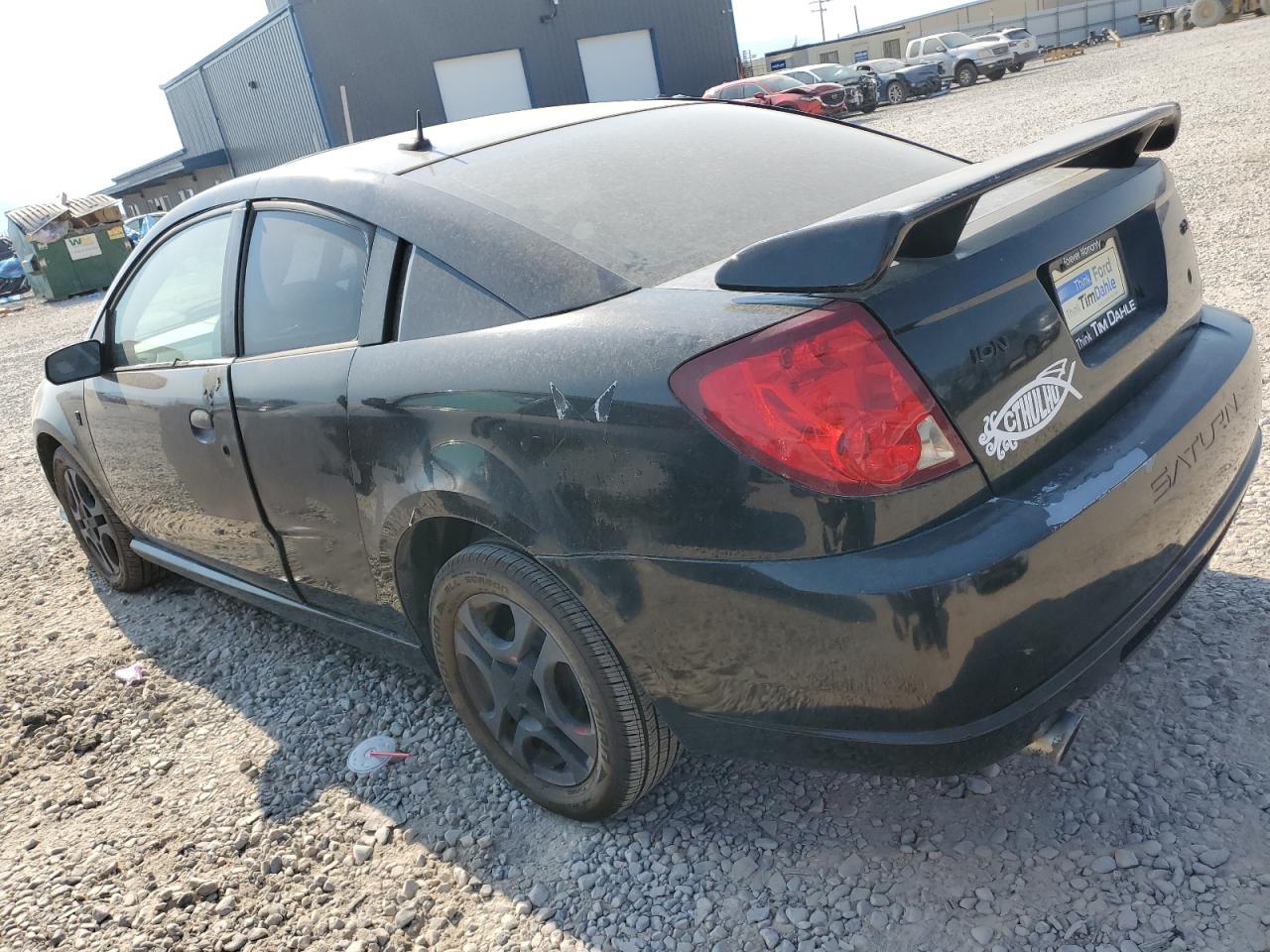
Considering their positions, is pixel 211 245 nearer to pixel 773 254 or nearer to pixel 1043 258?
pixel 773 254

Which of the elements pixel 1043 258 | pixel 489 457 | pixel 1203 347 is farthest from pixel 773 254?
pixel 1203 347

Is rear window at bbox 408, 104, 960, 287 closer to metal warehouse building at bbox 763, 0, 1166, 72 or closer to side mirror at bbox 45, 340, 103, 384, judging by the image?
side mirror at bbox 45, 340, 103, 384

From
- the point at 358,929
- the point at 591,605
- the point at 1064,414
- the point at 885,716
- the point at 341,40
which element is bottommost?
the point at 358,929

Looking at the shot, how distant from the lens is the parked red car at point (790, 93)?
2484 centimetres

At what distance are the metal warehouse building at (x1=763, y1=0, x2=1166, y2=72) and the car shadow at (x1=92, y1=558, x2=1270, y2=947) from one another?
46044 millimetres

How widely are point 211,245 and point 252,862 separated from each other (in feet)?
6.14

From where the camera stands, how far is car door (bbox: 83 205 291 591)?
3027 millimetres

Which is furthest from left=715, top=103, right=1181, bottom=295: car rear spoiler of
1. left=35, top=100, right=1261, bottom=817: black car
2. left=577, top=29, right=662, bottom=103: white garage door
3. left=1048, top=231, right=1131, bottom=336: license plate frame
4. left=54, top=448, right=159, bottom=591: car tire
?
left=577, top=29, right=662, bottom=103: white garage door

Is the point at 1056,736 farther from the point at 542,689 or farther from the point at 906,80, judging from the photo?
the point at 906,80

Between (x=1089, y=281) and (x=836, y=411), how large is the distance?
787mm

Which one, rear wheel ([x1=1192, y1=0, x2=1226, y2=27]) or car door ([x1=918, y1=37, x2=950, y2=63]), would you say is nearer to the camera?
car door ([x1=918, y1=37, x2=950, y2=63])

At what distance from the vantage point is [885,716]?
180 cm

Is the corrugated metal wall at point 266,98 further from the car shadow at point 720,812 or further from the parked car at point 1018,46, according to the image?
the car shadow at point 720,812

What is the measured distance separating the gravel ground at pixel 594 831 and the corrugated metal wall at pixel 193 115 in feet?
120
